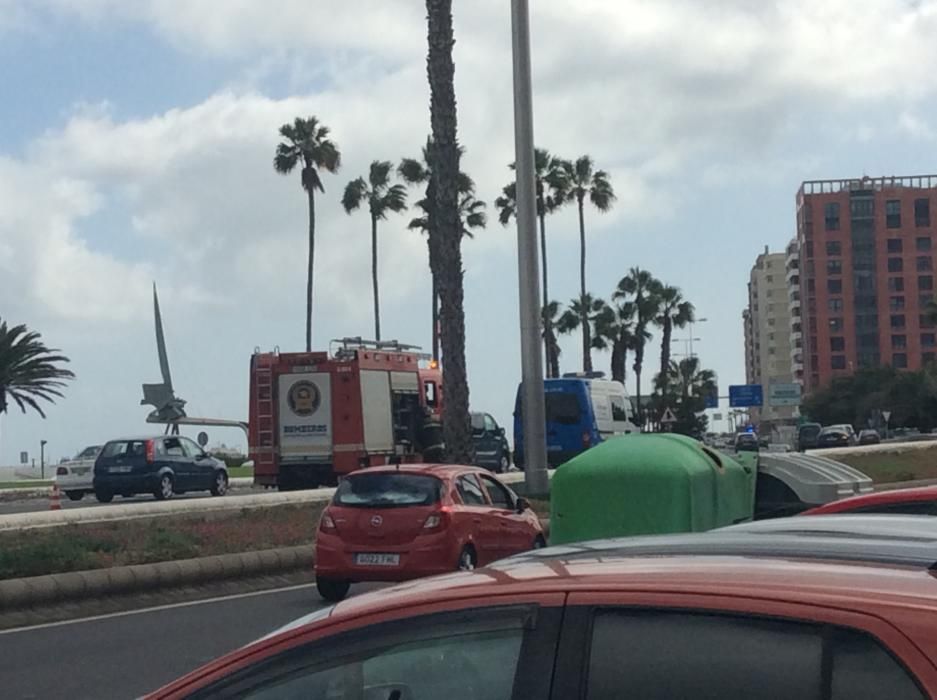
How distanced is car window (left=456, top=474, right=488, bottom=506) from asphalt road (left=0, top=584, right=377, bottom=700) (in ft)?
6.42

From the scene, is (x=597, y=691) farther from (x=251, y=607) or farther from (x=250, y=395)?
(x=250, y=395)

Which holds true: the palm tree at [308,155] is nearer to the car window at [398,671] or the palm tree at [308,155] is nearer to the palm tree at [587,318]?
the palm tree at [587,318]

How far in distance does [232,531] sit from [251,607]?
5.49m

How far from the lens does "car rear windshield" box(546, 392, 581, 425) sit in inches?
1490

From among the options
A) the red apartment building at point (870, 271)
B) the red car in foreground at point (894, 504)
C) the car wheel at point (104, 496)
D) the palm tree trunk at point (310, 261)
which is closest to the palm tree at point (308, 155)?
the palm tree trunk at point (310, 261)

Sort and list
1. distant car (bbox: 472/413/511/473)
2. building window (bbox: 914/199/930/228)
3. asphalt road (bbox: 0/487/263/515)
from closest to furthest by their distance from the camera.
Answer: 1. asphalt road (bbox: 0/487/263/515)
2. distant car (bbox: 472/413/511/473)
3. building window (bbox: 914/199/930/228)

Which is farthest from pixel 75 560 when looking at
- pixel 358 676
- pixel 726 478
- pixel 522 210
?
pixel 358 676

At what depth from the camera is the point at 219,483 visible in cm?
3631

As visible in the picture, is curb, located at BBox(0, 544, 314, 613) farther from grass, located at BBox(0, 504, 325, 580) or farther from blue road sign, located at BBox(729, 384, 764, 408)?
blue road sign, located at BBox(729, 384, 764, 408)

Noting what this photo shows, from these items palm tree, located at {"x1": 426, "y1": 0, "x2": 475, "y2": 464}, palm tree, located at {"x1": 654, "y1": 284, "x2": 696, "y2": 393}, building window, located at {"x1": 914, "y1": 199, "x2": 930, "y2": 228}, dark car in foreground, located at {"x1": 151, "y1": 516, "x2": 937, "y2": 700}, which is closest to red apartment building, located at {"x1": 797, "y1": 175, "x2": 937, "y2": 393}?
building window, located at {"x1": 914, "y1": 199, "x2": 930, "y2": 228}

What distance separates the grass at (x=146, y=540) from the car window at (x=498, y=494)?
138 inches

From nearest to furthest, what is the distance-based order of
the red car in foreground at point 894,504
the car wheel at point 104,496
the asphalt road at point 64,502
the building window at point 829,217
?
1. the red car in foreground at point 894,504
2. the asphalt road at point 64,502
3. the car wheel at point 104,496
4. the building window at point 829,217

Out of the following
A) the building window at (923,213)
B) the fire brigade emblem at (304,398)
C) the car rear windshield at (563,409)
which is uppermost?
the building window at (923,213)

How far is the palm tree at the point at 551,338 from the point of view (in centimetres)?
7606
